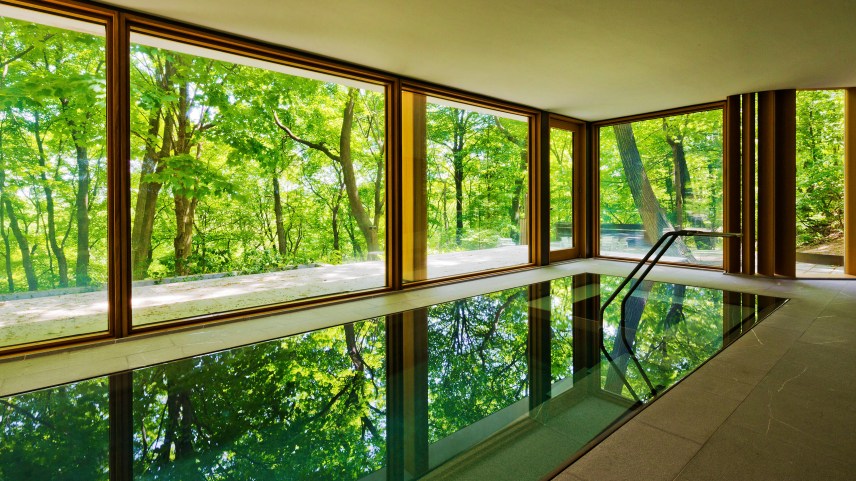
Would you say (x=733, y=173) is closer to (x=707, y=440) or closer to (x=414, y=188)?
(x=414, y=188)

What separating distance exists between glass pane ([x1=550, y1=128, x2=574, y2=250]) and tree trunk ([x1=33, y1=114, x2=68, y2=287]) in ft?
23.9

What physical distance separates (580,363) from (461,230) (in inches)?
194

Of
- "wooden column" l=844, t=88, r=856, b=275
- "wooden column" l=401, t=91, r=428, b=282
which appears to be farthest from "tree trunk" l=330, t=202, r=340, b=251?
"wooden column" l=844, t=88, r=856, b=275

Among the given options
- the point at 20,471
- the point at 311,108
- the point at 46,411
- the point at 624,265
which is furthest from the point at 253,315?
the point at 624,265

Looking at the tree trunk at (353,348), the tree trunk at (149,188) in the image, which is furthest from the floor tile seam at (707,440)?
the tree trunk at (149,188)

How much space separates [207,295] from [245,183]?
2335 millimetres

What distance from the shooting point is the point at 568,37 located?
13.7 feet

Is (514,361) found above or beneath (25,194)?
beneath

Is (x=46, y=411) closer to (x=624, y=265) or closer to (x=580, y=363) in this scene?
(x=580, y=363)

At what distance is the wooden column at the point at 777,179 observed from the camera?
6133 mm

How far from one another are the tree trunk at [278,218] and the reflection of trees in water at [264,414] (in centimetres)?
409

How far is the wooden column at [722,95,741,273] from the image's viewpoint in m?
6.50

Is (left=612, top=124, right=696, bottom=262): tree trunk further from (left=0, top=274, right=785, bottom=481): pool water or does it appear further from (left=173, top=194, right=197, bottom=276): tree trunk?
(left=173, top=194, right=197, bottom=276): tree trunk

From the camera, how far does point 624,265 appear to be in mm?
7836
